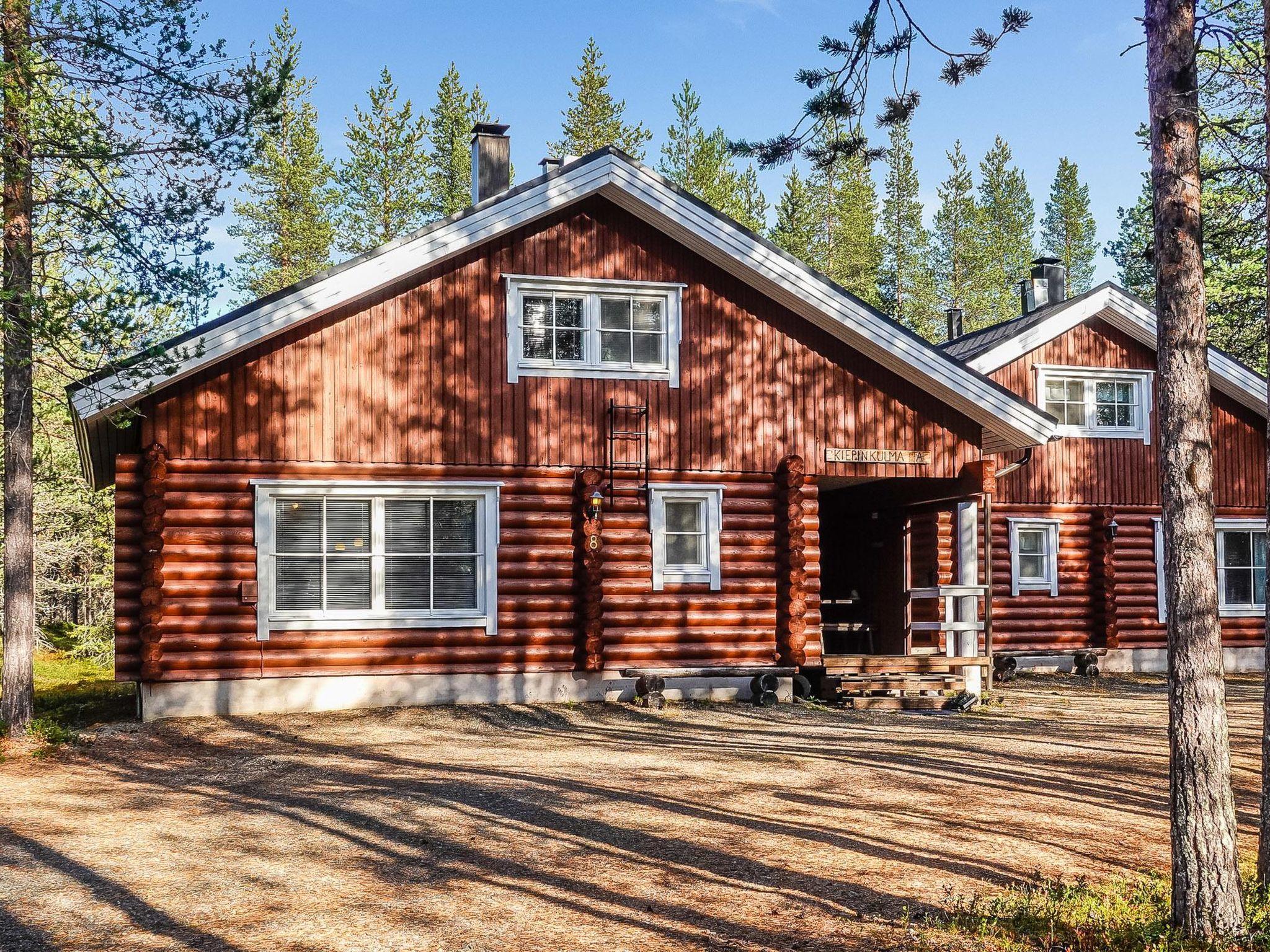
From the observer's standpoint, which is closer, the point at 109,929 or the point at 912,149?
the point at 109,929

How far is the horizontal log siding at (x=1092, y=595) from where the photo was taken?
73.2 feet

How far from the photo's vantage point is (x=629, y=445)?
1650cm

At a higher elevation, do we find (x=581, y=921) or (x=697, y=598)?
(x=697, y=598)

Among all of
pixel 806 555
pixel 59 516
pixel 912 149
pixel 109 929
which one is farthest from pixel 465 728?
pixel 912 149

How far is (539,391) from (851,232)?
126 ft

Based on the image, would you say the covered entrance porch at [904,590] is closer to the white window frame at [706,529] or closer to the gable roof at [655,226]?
the gable roof at [655,226]

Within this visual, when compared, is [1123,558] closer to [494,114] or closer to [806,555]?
[806,555]

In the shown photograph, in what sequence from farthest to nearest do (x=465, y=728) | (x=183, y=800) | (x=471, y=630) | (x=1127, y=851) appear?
(x=471, y=630)
(x=465, y=728)
(x=183, y=800)
(x=1127, y=851)

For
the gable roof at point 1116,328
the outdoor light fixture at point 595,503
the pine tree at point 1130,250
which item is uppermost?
the pine tree at point 1130,250

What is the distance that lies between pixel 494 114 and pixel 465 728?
36.9m

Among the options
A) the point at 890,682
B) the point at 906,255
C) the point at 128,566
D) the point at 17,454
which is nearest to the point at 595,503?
the point at 890,682

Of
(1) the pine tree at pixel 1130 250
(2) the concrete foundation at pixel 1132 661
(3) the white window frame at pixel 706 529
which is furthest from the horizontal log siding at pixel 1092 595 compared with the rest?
(1) the pine tree at pixel 1130 250

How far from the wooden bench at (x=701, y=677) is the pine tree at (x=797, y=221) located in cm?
3637

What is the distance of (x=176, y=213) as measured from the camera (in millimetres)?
12117
